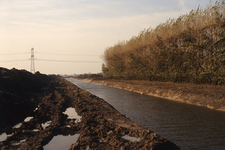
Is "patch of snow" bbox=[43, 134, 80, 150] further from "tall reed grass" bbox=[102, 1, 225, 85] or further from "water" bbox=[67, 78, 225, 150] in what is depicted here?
"tall reed grass" bbox=[102, 1, 225, 85]

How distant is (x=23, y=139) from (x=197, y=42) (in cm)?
1509

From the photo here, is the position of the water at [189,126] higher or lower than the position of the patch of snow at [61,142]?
higher

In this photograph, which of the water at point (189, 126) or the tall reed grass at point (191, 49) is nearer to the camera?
the water at point (189, 126)

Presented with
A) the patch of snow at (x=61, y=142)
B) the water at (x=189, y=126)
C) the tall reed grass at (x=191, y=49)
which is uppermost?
the tall reed grass at (x=191, y=49)

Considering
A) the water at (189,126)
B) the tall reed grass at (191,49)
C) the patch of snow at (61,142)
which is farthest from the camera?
the tall reed grass at (191,49)

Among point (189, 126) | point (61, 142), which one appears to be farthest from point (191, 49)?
point (61, 142)

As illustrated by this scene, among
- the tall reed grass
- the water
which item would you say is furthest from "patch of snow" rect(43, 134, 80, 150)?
the tall reed grass

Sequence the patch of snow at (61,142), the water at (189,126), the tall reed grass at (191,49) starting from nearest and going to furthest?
1. the patch of snow at (61,142)
2. the water at (189,126)
3. the tall reed grass at (191,49)

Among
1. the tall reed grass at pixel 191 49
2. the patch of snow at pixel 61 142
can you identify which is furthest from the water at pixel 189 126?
the tall reed grass at pixel 191 49

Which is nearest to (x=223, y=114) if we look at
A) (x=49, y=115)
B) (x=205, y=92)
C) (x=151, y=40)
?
(x=205, y=92)

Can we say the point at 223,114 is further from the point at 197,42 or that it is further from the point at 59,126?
the point at 197,42

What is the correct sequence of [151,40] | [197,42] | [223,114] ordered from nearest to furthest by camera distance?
[223,114]
[197,42]
[151,40]

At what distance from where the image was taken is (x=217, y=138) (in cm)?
677

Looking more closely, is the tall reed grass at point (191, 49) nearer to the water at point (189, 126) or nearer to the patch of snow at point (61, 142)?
the water at point (189, 126)
